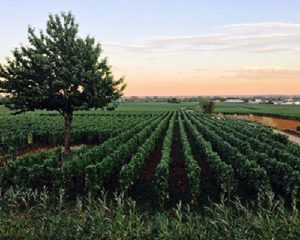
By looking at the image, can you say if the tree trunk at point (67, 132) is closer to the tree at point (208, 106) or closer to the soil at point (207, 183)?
the soil at point (207, 183)

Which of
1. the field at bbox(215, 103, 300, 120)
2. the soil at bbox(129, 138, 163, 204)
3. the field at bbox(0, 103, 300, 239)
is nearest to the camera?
the field at bbox(0, 103, 300, 239)

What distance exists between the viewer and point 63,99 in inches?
895

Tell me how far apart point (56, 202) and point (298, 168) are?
9.83 meters

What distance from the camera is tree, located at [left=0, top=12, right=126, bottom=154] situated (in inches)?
870

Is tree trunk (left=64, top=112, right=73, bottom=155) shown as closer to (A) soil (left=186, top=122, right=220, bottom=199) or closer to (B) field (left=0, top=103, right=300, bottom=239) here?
(B) field (left=0, top=103, right=300, bottom=239)

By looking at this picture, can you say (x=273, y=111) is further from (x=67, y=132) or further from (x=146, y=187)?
(x=146, y=187)

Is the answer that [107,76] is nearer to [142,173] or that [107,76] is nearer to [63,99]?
[63,99]

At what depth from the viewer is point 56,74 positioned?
22.7m

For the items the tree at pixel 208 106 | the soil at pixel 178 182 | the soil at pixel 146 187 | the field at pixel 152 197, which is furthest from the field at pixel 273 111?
the field at pixel 152 197

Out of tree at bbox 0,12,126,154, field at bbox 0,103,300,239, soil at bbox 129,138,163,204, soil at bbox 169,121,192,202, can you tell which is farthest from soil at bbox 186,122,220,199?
tree at bbox 0,12,126,154

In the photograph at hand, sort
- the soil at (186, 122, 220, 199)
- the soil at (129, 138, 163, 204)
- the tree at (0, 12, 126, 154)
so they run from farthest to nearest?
the tree at (0, 12, 126, 154), the soil at (186, 122, 220, 199), the soil at (129, 138, 163, 204)

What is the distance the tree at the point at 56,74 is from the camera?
72.5ft

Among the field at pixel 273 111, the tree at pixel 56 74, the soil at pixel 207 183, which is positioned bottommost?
the field at pixel 273 111

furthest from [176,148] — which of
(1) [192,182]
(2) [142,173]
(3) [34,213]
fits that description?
(3) [34,213]
